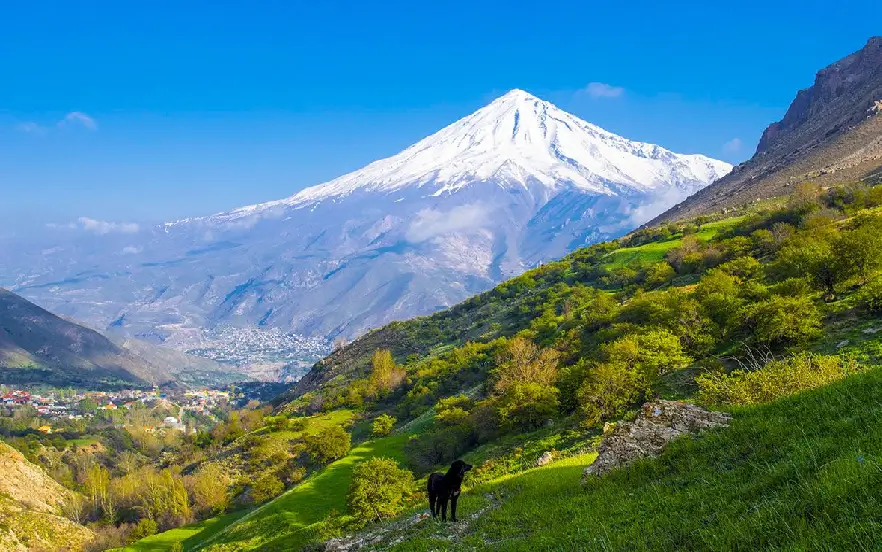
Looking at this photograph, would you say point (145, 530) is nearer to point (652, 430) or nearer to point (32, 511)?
point (32, 511)

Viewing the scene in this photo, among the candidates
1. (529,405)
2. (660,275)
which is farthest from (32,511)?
(660,275)

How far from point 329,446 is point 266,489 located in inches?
365

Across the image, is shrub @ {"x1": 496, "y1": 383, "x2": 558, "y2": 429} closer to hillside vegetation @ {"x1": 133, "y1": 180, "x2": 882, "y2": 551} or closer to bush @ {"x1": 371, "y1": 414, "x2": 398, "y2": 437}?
hillside vegetation @ {"x1": 133, "y1": 180, "x2": 882, "y2": 551}

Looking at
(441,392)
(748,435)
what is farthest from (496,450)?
(441,392)

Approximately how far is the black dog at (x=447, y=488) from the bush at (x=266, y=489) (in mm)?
48498

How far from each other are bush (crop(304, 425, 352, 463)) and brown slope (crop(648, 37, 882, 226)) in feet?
310

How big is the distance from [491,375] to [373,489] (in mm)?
30762

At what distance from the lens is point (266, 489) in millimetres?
59500

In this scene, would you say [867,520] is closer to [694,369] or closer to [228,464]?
[694,369]

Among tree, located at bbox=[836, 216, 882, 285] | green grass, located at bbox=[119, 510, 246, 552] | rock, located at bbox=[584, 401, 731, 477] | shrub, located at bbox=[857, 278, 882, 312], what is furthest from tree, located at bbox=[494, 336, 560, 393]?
green grass, located at bbox=[119, 510, 246, 552]

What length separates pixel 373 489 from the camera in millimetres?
30500

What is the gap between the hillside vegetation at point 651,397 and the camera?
33.7ft

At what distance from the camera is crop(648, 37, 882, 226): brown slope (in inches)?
4195

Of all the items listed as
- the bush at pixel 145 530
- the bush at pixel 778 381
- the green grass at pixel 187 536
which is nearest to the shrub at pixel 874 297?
the bush at pixel 778 381
